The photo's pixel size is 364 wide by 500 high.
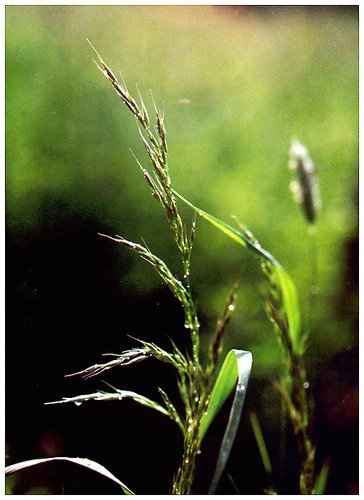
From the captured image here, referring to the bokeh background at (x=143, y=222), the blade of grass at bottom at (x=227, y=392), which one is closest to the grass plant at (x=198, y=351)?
the blade of grass at bottom at (x=227, y=392)

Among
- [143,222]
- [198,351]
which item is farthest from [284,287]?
[143,222]

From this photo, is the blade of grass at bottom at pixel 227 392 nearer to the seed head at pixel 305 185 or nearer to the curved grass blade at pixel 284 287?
the curved grass blade at pixel 284 287

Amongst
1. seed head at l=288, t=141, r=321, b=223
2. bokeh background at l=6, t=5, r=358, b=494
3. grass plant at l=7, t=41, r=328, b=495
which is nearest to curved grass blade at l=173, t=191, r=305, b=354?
grass plant at l=7, t=41, r=328, b=495

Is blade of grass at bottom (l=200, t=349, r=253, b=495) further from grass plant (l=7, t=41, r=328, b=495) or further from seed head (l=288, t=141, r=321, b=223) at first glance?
seed head (l=288, t=141, r=321, b=223)

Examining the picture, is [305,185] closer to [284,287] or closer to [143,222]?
[284,287]

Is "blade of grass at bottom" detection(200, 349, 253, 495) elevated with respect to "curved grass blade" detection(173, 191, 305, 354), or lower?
lower
